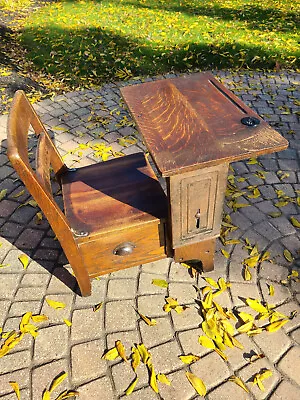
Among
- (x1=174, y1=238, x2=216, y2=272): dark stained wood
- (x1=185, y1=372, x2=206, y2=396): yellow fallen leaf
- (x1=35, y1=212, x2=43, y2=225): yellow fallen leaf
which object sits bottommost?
(x1=185, y1=372, x2=206, y2=396): yellow fallen leaf

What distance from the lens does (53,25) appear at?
7.92 metres

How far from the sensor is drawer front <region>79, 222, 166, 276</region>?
6.94 ft

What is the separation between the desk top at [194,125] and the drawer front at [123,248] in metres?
0.57

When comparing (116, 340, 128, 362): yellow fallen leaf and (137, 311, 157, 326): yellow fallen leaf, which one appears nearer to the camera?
(116, 340, 128, 362): yellow fallen leaf

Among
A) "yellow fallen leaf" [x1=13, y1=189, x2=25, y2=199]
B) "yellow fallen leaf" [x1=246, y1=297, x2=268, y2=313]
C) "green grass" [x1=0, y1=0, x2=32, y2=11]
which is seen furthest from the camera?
"green grass" [x1=0, y1=0, x2=32, y2=11]

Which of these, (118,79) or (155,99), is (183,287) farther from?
(118,79)

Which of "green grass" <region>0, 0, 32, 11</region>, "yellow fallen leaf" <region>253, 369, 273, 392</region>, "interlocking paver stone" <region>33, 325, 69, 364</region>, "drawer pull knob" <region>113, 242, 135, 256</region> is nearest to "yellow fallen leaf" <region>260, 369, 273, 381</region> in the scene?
"yellow fallen leaf" <region>253, 369, 273, 392</region>

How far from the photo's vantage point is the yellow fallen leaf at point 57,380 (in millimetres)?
1968

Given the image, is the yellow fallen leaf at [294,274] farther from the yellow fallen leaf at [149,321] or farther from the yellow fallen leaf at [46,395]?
the yellow fallen leaf at [46,395]

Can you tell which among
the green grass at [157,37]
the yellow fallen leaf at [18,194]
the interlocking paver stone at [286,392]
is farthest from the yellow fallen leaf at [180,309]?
the green grass at [157,37]

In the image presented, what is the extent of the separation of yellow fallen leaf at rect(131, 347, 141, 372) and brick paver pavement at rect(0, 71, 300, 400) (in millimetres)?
31

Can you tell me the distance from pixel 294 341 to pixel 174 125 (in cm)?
155

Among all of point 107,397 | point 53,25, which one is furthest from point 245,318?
point 53,25

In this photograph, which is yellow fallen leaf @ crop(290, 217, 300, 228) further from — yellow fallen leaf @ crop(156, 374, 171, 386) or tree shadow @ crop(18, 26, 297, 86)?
tree shadow @ crop(18, 26, 297, 86)
